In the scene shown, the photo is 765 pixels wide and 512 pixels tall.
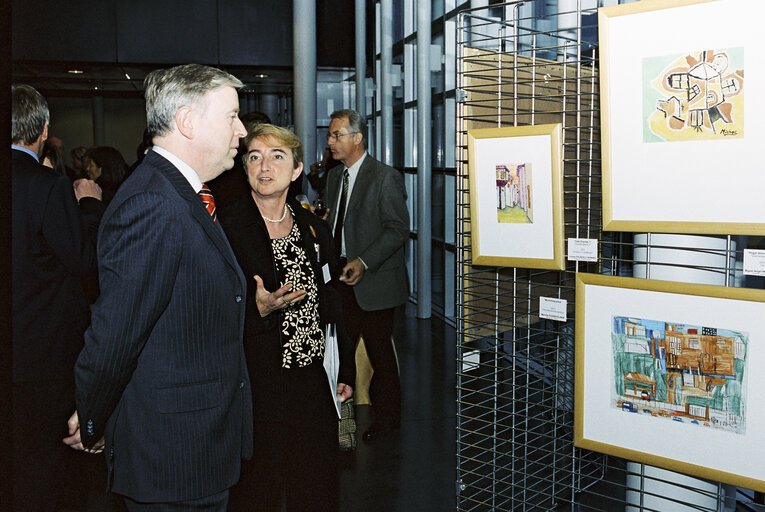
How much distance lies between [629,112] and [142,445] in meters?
1.62

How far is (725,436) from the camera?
6.07ft

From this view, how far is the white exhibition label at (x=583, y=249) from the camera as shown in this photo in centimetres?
212

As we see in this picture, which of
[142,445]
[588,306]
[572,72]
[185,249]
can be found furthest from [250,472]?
[572,72]

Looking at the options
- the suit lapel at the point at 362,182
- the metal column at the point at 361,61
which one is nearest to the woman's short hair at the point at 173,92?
the suit lapel at the point at 362,182

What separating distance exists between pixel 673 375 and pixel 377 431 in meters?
2.67

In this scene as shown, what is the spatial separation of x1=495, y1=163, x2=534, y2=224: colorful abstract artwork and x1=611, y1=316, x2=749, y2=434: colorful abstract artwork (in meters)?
0.48

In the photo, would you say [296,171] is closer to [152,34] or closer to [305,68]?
[305,68]

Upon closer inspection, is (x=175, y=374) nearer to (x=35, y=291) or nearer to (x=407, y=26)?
(x=35, y=291)

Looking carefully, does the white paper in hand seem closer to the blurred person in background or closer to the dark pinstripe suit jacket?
the dark pinstripe suit jacket

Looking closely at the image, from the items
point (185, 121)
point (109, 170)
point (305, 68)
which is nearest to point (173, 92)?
point (185, 121)

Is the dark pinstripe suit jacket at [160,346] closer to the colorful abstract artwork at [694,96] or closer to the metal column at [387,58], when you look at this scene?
the colorful abstract artwork at [694,96]

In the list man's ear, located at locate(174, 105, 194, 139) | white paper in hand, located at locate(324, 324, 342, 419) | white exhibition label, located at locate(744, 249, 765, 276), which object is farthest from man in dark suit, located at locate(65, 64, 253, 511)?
white exhibition label, located at locate(744, 249, 765, 276)

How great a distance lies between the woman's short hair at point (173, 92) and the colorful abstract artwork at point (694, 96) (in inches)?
46.4

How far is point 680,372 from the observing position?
1919mm
